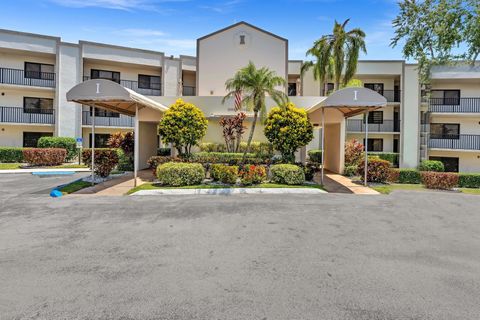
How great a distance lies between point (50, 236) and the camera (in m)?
6.43

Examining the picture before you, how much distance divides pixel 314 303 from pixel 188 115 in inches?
466

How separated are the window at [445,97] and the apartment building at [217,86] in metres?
0.08

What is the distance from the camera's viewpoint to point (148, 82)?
1188 inches

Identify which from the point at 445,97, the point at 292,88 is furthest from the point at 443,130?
the point at 292,88

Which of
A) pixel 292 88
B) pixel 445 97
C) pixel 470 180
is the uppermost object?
pixel 292 88

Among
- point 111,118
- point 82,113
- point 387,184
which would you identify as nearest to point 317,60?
point 387,184

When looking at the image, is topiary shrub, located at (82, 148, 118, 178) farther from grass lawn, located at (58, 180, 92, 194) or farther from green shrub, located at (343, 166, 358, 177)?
green shrub, located at (343, 166, 358, 177)

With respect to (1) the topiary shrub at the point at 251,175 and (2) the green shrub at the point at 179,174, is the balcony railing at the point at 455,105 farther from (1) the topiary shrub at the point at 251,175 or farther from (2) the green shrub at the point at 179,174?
(2) the green shrub at the point at 179,174

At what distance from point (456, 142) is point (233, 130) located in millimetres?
20487

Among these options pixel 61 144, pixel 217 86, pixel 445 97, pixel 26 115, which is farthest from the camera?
pixel 445 97

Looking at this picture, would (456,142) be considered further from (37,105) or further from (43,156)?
(37,105)

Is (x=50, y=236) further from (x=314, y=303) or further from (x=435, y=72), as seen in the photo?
(x=435, y=72)

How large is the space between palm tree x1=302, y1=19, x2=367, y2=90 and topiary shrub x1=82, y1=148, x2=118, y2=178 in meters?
16.9

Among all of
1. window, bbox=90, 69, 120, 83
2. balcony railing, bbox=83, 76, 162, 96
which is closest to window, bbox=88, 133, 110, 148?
balcony railing, bbox=83, 76, 162, 96
